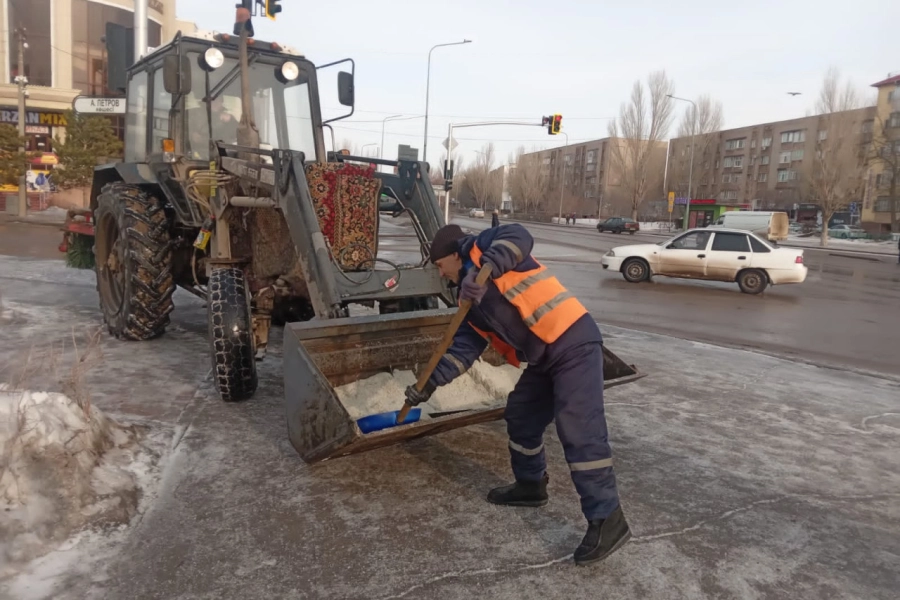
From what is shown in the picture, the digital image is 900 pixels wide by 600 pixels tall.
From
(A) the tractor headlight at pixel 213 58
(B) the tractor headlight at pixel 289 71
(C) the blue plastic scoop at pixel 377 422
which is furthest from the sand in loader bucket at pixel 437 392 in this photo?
(B) the tractor headlight at pixel 289 71

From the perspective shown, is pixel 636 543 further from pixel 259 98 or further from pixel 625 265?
pixel 625 265

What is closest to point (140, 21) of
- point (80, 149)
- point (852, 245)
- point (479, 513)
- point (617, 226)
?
point (479, 513)

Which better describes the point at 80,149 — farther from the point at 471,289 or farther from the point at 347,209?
the point at 471,289

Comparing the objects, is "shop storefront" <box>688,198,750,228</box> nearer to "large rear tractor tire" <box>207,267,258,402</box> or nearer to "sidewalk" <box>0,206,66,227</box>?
"sidewalk" <box>0,206,66,227</box>

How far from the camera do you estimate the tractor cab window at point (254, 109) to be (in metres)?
6.27

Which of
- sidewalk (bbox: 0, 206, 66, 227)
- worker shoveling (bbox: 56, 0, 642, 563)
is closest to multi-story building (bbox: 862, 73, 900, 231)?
sidewalk (bbox: 0, 206, 66, 227)

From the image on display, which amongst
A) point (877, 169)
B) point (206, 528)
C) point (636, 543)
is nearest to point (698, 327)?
point (636, 543)

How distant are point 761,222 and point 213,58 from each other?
3956 centimetres

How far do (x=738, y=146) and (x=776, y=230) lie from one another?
53.3m

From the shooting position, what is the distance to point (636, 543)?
3.40 meters

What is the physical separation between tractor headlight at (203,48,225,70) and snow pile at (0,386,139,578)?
309cm

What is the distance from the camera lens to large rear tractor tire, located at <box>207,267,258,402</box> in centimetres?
502

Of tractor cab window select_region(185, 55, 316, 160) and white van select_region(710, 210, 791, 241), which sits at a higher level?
tractor cab window select_region(185, 55, 316, 160)

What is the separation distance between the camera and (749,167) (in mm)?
80562
